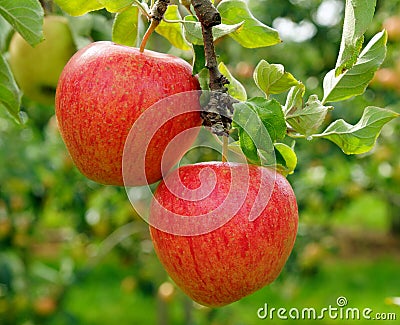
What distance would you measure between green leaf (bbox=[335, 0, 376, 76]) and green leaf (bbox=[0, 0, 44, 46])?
370 mm

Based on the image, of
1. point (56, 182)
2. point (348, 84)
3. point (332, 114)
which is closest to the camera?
point (348, 84)

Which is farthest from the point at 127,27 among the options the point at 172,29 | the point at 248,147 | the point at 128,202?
the point at 128,202

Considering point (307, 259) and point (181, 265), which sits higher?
point (181, 265)

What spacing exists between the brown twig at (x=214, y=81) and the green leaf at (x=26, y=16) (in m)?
0.25

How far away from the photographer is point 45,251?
6027mm

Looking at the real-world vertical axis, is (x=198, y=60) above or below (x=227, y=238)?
above

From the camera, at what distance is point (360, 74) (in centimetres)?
72

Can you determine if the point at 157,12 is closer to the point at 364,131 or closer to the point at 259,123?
the point at 259,123

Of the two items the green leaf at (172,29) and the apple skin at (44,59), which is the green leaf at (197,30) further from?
the apple skin at (44,59)

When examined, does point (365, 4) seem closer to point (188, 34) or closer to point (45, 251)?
point (188, 34)

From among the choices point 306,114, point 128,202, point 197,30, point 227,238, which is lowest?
point 128,202

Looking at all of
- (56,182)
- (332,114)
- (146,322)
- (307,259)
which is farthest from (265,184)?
(146,322)

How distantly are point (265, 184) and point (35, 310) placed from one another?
2.28 metres

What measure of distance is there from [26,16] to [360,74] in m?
0.42
